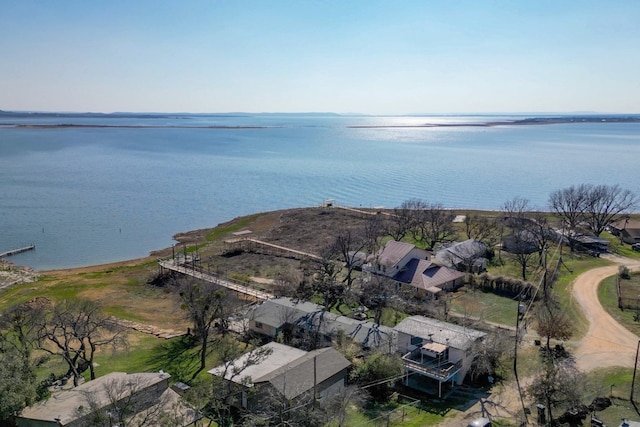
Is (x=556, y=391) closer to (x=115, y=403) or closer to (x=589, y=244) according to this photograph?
(x=115, y=403)

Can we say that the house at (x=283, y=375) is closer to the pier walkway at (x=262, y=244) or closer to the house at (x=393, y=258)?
the house at (x=393, y=258)

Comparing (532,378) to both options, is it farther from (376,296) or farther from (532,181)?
(532,181)

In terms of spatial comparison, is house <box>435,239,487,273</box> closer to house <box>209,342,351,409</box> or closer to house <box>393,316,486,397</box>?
house <box>393,316,486,397</box>

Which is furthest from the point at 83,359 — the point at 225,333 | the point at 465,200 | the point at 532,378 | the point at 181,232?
the point at 465,200

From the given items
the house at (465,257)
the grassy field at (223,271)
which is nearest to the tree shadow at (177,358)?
the grassy field at (223,271)

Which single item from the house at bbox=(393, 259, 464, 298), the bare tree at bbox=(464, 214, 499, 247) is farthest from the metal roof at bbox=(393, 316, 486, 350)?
the bare tree at bbox=(464, 214, 499, 247)

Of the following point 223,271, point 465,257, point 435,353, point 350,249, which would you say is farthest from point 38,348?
point 465,257

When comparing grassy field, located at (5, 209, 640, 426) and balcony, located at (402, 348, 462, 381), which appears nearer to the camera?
balcony, located at (402, 348, 462, 381)
